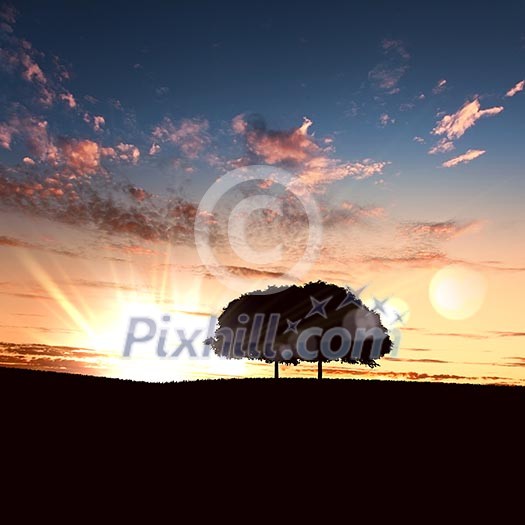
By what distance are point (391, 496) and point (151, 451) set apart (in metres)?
7.10

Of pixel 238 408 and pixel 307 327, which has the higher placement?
pixel 307 327

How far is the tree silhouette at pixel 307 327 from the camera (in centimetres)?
5159

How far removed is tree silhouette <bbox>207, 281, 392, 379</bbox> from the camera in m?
51.6

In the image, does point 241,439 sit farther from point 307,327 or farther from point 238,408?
point 307,327

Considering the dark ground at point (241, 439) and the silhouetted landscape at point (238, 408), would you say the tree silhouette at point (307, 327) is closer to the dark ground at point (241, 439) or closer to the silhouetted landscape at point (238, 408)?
the silhouetted landscape at point (238, 408)

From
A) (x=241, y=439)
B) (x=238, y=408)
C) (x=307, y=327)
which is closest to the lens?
(x=241, y=439)

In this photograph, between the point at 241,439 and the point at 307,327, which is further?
the point at 307,327

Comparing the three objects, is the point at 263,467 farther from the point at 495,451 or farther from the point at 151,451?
the point at 495,451

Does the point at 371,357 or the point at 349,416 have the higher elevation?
the point at 371,357

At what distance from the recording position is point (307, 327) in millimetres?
51406

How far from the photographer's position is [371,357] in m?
53.6

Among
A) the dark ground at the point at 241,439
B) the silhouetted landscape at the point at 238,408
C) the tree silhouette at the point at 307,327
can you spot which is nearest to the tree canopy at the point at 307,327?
the tree silhouette at the point at 307,327

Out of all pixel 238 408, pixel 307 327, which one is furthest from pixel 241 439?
pixel 307 327

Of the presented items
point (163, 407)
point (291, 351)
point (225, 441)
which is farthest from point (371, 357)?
point (225, 441)
